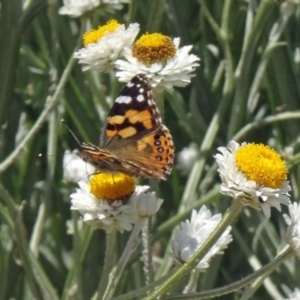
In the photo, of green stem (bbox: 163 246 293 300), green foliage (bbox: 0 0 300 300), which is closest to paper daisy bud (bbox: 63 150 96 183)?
green foliage (bbox: 0 0 300 300)

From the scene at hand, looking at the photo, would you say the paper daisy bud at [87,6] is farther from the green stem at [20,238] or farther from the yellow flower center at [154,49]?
the green stem at [20,238]

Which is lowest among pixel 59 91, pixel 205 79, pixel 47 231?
pixel 47 231

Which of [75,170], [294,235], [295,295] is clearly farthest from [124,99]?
[295,295]

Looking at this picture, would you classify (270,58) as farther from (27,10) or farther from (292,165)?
(27,10)

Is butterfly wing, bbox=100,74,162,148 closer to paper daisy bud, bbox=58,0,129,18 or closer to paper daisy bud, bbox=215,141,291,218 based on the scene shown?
paper daisy bud, bbox=215,141,291,218

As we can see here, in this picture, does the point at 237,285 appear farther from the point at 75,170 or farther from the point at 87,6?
the point at 87,6

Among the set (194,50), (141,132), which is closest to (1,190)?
(141,132)

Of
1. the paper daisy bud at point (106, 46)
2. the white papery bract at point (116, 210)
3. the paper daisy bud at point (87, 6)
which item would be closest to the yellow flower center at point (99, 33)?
the paper daisy bud at point (106, 46)
